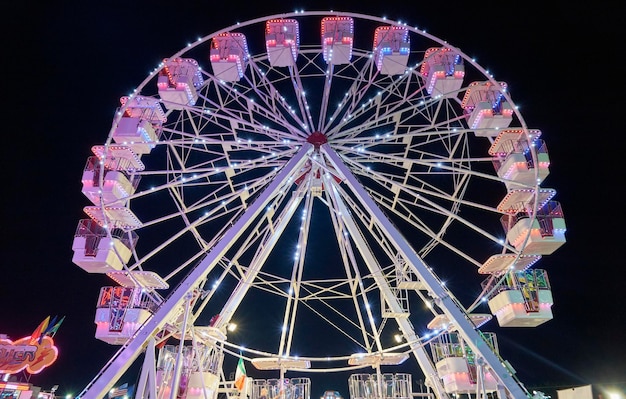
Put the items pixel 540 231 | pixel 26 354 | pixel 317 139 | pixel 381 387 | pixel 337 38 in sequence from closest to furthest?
pixel 540 231, pixel 317 139, pixel 337 38, pixel 381 387, pixel 26 354

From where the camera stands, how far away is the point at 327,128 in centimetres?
A: 1362

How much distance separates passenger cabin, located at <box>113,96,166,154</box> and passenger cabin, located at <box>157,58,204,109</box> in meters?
0.45

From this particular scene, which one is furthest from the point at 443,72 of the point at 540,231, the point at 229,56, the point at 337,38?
the point at 229,56

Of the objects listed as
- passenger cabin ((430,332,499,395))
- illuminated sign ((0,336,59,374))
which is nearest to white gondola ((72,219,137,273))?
passenger cabin ((430,332,499,395))

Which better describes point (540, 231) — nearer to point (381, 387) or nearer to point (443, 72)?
point (443, 72)

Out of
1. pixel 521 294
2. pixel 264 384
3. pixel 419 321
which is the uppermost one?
pixel 419 321

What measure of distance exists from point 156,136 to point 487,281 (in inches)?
424

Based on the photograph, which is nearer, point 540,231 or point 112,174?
point 540,231

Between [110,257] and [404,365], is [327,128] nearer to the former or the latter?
[110,257]

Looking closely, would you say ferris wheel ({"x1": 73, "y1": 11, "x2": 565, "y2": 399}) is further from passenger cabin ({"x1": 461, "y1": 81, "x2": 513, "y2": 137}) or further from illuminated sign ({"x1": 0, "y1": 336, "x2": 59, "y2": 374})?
illuminated sign ({"x1": 0, "y1": 336, "x2": 59, "y2": 374})

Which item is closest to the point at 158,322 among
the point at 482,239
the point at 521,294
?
the point at 521,294

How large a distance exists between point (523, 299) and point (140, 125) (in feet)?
38.0

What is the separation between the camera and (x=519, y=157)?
12.9 metres

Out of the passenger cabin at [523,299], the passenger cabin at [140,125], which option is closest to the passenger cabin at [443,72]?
the passenger cabin at [523,299]
